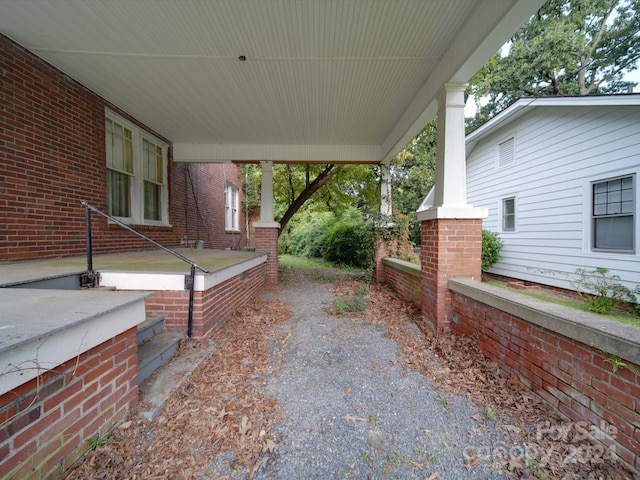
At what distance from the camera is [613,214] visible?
498 cm

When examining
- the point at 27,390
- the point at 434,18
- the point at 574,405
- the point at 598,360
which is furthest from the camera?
the point at 434,18

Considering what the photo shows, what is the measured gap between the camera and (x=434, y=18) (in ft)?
9.12

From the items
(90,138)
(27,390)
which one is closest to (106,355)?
(27,390)

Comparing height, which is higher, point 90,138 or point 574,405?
point 90,138

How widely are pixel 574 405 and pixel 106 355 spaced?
294cm

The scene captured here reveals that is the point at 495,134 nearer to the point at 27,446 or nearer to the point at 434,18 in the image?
the point at 434,18

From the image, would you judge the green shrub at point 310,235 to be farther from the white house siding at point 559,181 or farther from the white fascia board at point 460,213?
the white fascia board at point 460,213

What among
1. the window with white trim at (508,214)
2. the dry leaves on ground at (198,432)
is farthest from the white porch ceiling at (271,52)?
the window with white trim at (508,214)

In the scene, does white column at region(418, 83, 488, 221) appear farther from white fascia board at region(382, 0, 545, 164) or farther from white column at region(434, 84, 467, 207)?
white fascia board at region(382, 0, 545, 164)

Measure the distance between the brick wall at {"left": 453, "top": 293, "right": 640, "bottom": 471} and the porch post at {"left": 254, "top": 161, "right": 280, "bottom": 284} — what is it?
16.7 ft

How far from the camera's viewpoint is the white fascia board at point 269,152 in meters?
6.67

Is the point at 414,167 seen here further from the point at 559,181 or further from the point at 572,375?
the point at 572,375

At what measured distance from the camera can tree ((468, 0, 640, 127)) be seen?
13.3 metres

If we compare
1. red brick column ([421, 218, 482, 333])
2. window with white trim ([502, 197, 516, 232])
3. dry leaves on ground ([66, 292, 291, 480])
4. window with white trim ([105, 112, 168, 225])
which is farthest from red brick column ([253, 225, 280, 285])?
window with white trim ([502, 197, 516, 232])
